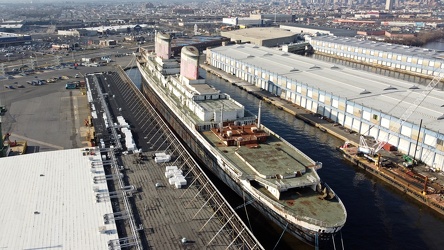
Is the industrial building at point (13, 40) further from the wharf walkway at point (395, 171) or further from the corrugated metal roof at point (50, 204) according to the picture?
the corrugated metal roof at point (50, 204)

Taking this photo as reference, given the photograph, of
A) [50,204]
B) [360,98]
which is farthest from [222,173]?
[360,98]

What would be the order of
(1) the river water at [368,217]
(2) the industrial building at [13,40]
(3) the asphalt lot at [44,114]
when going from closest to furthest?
1. (1) the river water at [368,217]
2. (3) the asphalt lot at [44,114]
3. (2) the industrial building at [13,40]

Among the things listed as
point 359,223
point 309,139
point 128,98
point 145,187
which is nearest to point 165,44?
point 128,98

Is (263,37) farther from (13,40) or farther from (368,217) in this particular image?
(368,217)

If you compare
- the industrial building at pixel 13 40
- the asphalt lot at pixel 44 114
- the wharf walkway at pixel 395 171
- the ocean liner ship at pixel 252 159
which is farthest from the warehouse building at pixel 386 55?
the industrial building at pixel 13 40

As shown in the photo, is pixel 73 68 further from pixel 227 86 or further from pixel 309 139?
pixel 309 139

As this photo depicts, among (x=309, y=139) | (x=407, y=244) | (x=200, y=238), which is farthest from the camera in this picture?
(x=309, y=139)
